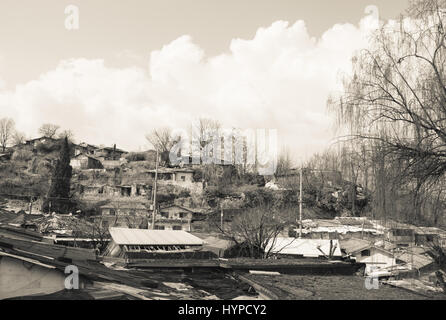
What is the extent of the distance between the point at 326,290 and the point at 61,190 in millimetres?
50540

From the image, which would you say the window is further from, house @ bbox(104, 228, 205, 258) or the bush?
the bush

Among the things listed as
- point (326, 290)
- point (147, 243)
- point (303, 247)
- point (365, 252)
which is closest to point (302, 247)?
point (303, 247)

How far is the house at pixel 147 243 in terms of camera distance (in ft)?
38.0

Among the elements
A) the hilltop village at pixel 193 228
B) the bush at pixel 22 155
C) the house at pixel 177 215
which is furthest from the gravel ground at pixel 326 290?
the bush at pixel 22 155

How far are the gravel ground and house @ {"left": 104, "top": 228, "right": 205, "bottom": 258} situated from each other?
4776 mm

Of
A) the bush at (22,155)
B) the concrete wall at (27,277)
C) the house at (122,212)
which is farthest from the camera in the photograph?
the bush at (22,155)

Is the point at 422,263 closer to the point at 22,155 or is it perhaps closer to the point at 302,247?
the point at 302,247

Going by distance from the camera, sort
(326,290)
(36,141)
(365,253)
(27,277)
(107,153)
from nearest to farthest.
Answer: (27,277), (326,290), (365,253), (36,141), (107,153)

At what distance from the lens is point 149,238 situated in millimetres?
12703

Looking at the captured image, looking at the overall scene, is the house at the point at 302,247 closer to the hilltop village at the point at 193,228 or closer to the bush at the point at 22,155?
the hilltop village at the point at 193,228

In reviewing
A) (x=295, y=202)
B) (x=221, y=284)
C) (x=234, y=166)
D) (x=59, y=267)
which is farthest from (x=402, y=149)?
(x=234, y=166)

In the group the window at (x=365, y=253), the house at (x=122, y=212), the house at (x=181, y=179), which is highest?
the house at (x=181, y=179)
